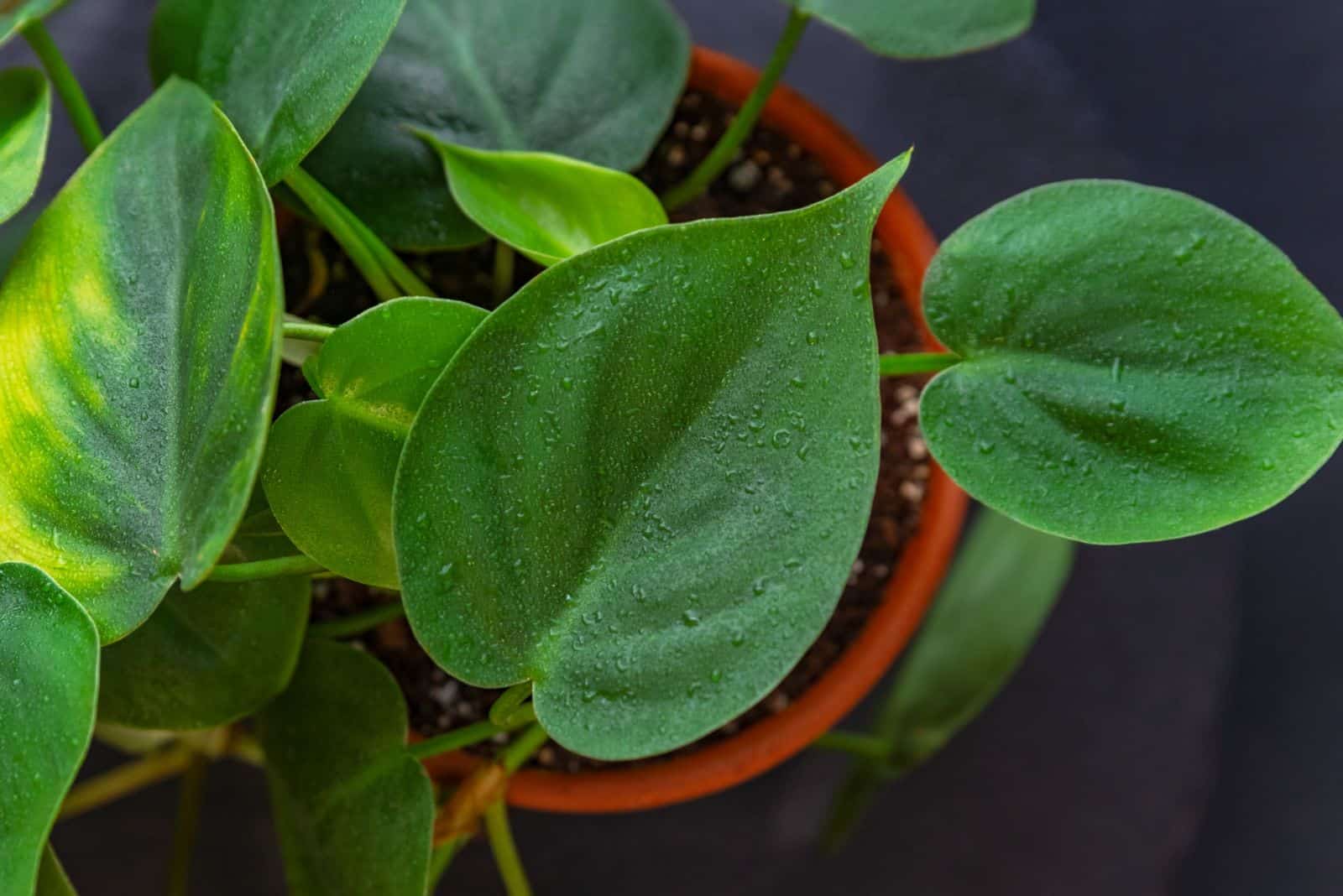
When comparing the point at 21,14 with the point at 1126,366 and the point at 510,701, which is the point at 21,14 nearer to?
the point at 510,701

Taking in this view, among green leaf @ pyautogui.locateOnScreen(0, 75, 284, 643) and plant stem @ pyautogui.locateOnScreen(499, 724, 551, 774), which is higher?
green leaf @ pyautogui.locateOnScreen(0, 75, 284, 643)

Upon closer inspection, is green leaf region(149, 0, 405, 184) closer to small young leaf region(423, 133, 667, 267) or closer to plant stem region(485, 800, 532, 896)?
small young leaf region(423, 133, 667, 267)

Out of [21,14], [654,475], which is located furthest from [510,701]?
[21,14]

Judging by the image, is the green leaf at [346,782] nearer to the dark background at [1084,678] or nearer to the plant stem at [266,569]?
the plant stem at [266,569]

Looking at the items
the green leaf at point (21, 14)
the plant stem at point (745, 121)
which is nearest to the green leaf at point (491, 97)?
the plant stem at point (745, 121)

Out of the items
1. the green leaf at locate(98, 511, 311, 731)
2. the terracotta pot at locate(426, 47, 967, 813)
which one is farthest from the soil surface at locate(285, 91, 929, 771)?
the green leaf at locate(98, 511, 311, 731)

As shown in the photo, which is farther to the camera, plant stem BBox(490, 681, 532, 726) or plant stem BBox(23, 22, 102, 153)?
plant stem BBox(23, 22, 102, 153)
